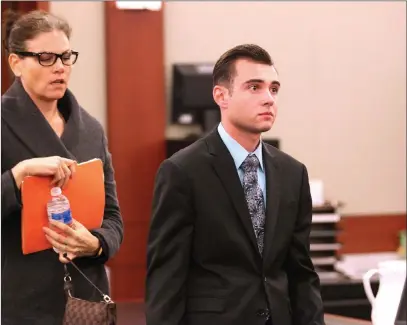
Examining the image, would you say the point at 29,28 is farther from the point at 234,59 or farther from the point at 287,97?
the point at 287,97

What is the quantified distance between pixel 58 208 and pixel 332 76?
14.2ft

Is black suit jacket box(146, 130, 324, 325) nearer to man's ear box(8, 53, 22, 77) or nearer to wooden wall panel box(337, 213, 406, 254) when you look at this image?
man's ear box(8, 53, 22, 77)

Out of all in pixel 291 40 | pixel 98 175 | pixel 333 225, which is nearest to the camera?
pixel 98 175

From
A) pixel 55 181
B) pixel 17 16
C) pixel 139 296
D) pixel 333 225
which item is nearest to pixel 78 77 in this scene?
pixel 139 296

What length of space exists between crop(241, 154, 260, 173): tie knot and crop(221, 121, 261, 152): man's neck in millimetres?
23

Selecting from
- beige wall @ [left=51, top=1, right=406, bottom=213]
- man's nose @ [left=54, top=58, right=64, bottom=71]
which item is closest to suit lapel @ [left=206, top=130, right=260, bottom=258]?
man's nose @ [left=54, top=58, right=64, bottom=71]

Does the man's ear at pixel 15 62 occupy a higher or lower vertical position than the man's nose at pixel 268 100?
higher

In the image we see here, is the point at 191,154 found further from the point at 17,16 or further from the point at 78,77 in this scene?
the point at 78,77

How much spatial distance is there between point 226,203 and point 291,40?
411 centimetres

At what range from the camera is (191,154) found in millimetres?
2170

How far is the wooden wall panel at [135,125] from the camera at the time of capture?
224 inches

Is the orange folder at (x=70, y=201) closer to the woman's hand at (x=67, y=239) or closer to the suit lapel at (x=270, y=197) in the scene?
the woman's hand at (x=67, y=239)

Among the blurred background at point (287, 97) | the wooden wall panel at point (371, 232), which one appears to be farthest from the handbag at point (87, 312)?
the wooden wall panel at point (371, 232)

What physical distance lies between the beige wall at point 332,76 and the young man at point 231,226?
3610 millimetres
